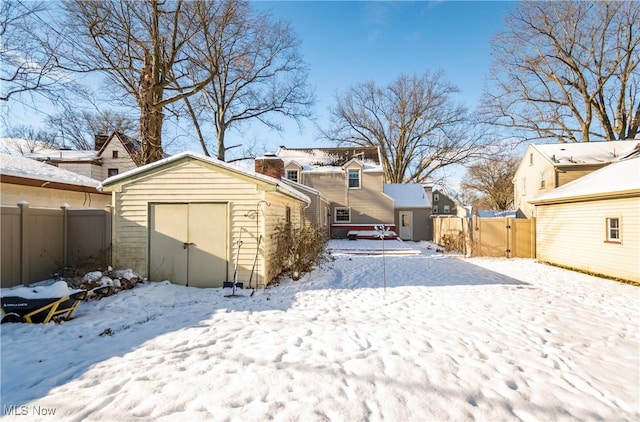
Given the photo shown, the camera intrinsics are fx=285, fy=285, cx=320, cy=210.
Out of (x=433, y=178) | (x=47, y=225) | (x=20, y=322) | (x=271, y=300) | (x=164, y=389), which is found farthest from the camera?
(x=433, y=178)

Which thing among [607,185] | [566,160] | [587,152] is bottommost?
[607,185]

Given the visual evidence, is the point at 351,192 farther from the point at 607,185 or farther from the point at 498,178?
the point at 498,178

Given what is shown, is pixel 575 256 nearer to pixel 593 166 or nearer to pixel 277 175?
pixel 593 166

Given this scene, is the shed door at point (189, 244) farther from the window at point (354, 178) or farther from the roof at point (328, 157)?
the window at point (354, 178)

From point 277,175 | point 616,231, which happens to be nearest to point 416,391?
point 616,231

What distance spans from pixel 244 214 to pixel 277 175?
A: 9.76 metres

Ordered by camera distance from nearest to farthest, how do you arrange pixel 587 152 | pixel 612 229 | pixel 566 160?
1. pixel 612 229
2. pixel 566 160
3. pixel 587 152

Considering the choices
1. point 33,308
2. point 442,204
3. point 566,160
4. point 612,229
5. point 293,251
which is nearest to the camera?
point 33,308

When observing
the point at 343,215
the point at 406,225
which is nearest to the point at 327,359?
the point at 343,215

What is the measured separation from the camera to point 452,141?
1206 inches

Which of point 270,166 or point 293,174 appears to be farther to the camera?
point 293,174

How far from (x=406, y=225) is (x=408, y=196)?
2643 millimetres

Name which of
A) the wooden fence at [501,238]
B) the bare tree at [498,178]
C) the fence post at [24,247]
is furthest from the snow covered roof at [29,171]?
the bare tree at [498,178]
